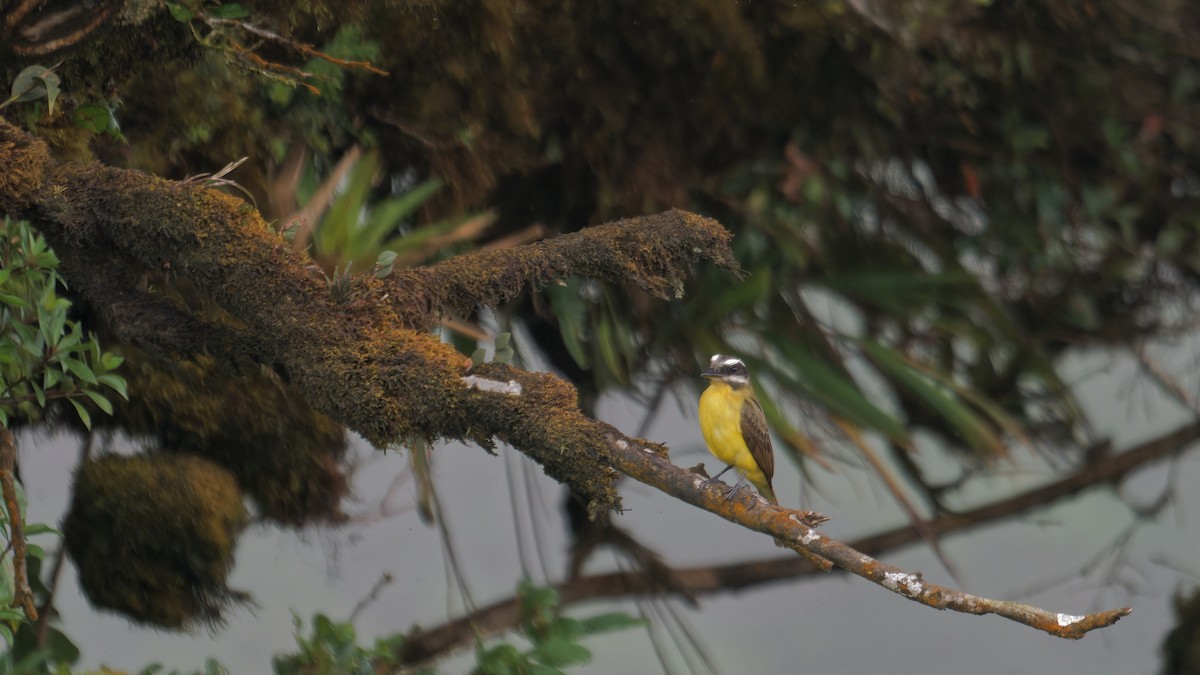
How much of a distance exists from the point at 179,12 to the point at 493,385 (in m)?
0.85

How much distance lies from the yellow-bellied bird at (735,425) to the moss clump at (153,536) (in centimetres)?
88

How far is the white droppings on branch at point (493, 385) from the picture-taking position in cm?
129

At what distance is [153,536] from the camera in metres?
2.11

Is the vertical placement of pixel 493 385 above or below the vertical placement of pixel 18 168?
below

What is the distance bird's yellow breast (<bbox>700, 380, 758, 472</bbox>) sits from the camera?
1712 millimetres

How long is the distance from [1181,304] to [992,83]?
0.81m

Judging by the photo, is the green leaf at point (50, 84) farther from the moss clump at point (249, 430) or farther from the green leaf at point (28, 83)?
the moss clump at point (249, 430)

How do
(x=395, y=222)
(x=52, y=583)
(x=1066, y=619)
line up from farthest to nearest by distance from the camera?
(x=395, y=222), (x=52, y=583), (x=1066, y=619)

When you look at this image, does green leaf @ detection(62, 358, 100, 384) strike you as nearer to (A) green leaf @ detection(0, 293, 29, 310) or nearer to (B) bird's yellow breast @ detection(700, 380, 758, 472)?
(A) green leaf @ detection(0, 293, 29, 310)

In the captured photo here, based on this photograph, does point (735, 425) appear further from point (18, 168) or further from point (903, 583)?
point (18, 168)

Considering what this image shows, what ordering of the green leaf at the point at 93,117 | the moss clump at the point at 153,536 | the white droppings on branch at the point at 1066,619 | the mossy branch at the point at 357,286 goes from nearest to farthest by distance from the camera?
the white droppings on branch at the point at 1066,619 < the mossy branch at the point at 357,286 < the green leaf at the point at 93,117 < the moss clump at the point at 153,536

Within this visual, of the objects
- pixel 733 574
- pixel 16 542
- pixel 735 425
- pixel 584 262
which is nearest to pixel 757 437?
pixel 735 425

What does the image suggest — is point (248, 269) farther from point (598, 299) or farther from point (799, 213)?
point (799, 213)

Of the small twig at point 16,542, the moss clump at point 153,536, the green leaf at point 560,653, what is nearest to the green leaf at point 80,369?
the small twig at point 16,542
